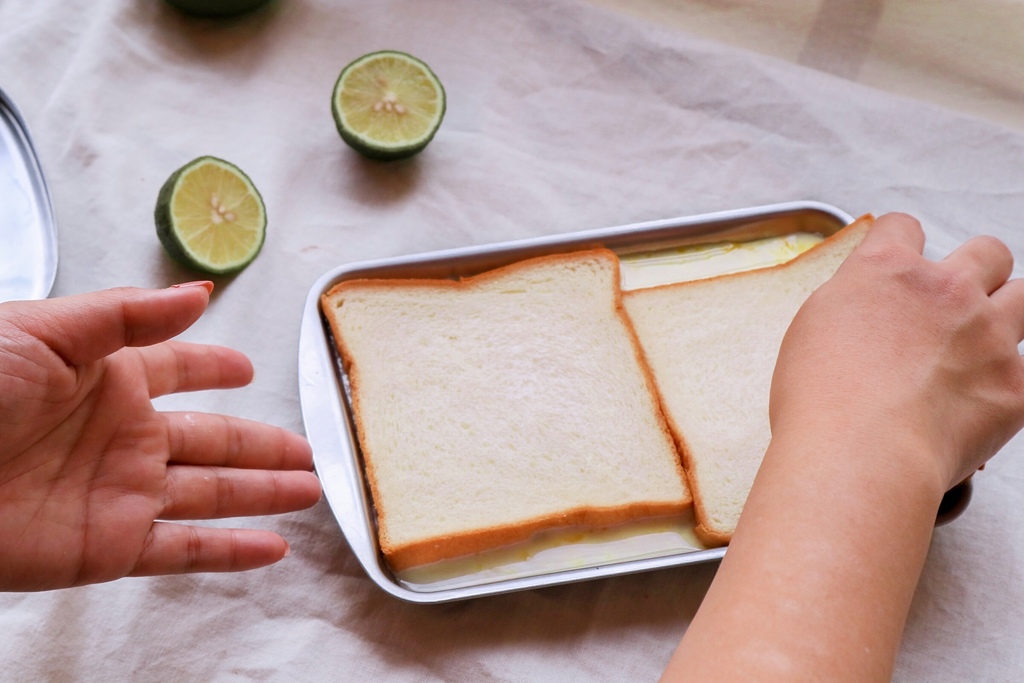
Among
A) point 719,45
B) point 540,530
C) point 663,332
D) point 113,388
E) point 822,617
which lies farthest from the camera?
point 719,45

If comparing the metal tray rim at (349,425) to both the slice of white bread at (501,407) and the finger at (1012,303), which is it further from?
the finger at (1012,303)

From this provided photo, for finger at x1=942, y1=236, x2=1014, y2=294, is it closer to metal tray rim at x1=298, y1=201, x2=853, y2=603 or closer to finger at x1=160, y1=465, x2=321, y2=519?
metal tray rim at x1=298, y1=201, x2=853, y2=603

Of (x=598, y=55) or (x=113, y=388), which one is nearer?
(x=113, y=388)

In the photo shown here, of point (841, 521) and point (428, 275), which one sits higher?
point (841, 521)

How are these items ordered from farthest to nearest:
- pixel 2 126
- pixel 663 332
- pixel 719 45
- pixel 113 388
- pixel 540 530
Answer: pixel 719 45, pixel 2 126, pixel 663 332, pixel 540 530, pixel 113 388

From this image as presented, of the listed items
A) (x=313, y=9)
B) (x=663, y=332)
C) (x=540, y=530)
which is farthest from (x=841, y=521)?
(x=313, y=9)

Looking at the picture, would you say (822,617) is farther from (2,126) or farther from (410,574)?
(2,126)
